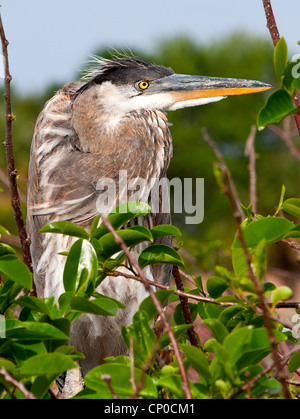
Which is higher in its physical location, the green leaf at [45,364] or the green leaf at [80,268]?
the green leaf at [80,268]

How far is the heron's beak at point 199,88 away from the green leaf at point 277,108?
1.28 meters

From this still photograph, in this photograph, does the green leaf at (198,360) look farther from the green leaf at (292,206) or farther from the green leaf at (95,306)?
the green leaf at (292,206)

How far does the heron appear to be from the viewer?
98.2 inches

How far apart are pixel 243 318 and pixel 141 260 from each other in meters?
0.27

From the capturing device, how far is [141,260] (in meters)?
1.42

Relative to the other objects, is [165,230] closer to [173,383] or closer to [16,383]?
[173,383]

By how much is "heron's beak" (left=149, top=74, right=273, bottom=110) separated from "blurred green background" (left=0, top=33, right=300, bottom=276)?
5343 mm

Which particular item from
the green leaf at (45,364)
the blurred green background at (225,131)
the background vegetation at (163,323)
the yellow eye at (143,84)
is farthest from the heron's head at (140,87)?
the blurred green background at (225,131)

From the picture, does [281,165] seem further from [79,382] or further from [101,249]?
[101,249]

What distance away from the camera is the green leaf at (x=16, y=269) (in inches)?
47.5

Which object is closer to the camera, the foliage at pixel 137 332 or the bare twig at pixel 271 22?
the foliage at pixel 137 332

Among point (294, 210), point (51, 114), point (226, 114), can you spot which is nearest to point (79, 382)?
point (51, 114)

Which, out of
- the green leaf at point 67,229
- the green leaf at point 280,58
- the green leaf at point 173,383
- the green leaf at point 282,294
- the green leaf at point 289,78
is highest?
the green leaf at point 280,58

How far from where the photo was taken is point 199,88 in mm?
2553
